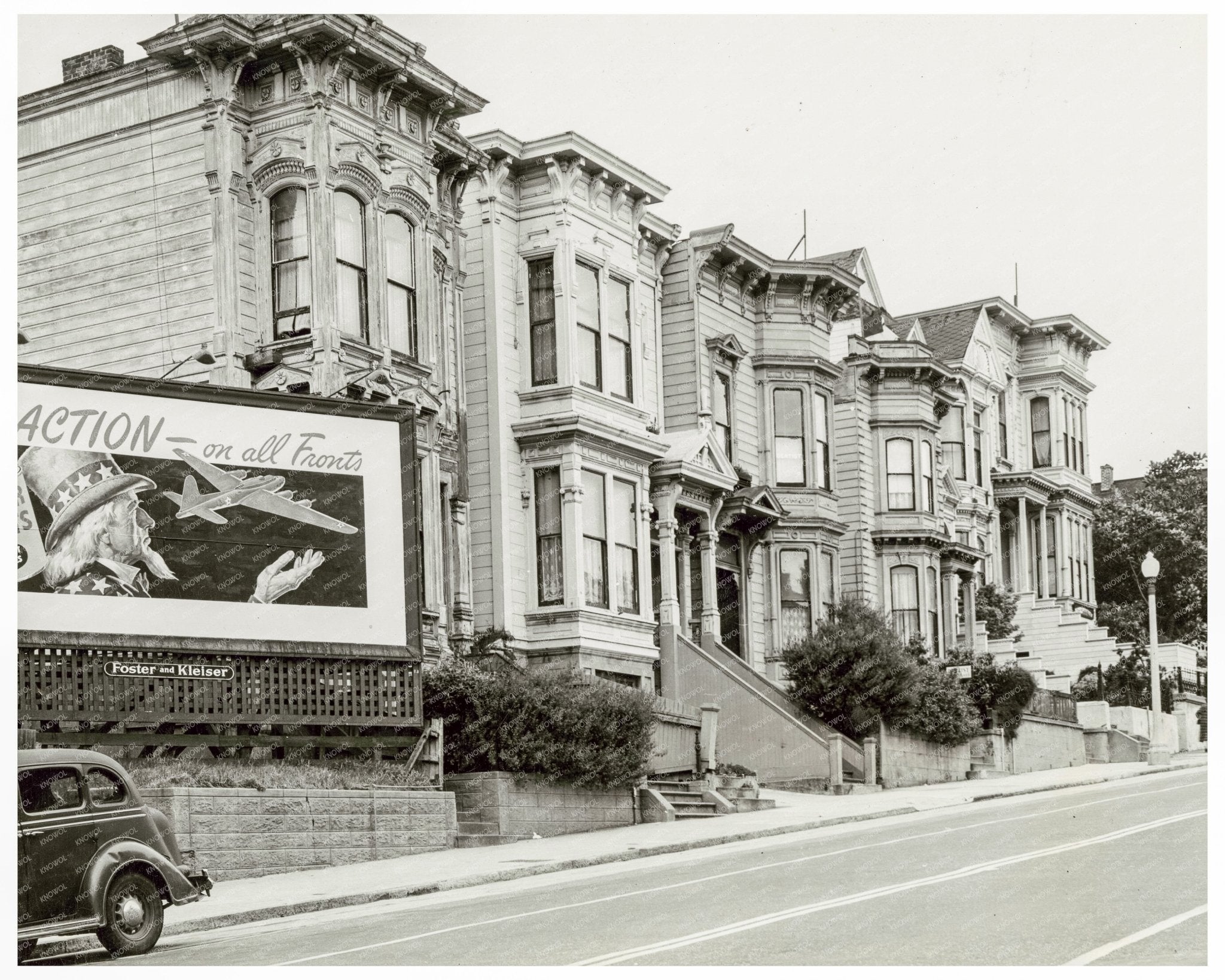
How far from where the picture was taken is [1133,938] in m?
13.5

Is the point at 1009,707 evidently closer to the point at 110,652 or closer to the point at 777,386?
the point at 777,386

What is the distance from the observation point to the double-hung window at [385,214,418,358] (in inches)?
1135

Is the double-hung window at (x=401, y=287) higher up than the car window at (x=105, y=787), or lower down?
higher up

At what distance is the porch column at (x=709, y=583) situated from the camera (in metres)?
37.0

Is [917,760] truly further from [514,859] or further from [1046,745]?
[514,859]

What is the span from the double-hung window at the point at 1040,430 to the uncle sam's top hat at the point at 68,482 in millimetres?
34864

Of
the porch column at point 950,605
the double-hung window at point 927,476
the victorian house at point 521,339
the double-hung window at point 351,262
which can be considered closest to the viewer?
the victorian house at point 521,339

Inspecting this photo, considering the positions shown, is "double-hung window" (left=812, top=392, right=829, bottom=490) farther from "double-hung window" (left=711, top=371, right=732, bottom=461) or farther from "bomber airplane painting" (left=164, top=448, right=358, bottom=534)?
"bomber airplane painting" (left=164, top=448, right=358, bottom=534)

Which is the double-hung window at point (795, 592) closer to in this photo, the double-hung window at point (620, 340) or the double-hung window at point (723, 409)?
the double-hung window at point (723, 409)

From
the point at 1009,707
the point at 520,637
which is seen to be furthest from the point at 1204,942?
the point at 1009,707

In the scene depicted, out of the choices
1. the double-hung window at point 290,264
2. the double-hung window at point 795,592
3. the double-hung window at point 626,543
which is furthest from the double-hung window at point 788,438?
the double-hung window at point 290,264

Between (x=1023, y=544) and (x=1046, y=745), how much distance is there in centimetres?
966

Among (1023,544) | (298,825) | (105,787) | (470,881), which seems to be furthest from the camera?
(1023,544)

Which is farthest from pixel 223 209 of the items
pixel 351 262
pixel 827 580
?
pixel 827 580
